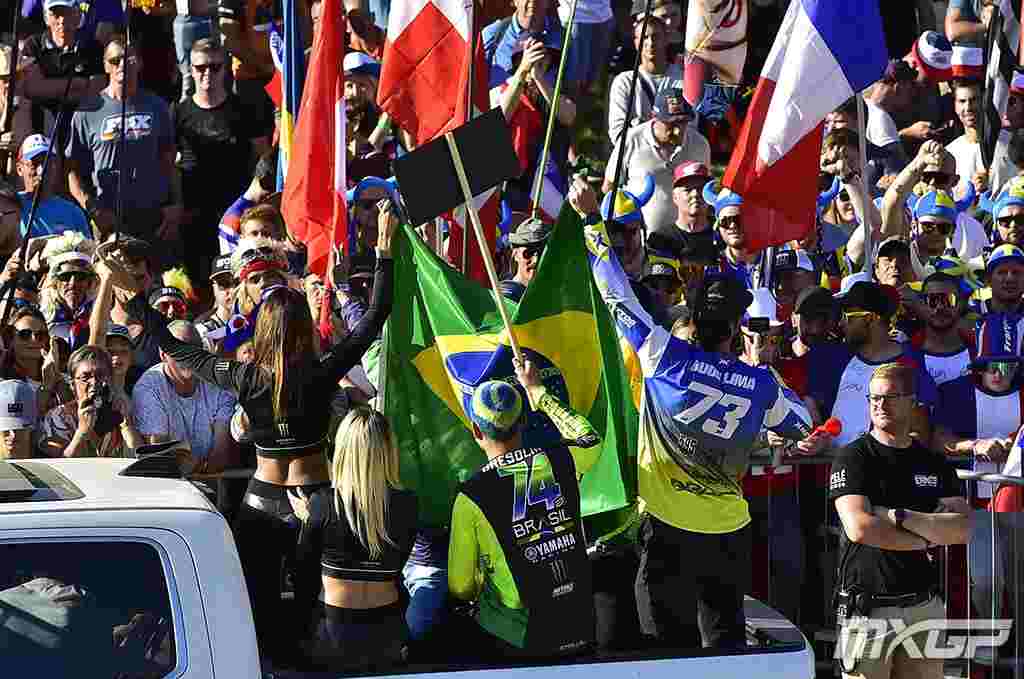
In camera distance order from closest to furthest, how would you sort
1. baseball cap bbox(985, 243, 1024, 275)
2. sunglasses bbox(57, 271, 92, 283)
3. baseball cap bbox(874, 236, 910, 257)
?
sunglasses bbox(57, 271, 92, 283) → baseball cap bbox(985, 243, 1024, 275) → baseball cap bbox(874, 236, 910, 257)

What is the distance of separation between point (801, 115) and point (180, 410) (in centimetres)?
352

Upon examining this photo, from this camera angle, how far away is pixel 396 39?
9.54 metres

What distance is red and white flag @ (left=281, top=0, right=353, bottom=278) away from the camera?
9.86 metres

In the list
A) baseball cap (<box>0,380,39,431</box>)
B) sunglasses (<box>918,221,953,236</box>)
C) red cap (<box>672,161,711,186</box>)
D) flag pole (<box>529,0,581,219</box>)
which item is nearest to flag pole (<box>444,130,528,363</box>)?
flag pole (<box>529,0,581,219</box>)

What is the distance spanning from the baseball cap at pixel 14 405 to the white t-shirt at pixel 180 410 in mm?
806

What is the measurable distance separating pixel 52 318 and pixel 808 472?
166 inches

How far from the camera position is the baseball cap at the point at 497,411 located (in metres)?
6.25

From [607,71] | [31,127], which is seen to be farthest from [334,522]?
[607,71]

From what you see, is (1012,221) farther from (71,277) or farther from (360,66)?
(71,277)

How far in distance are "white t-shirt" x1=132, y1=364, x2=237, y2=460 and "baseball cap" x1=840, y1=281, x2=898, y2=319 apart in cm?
328

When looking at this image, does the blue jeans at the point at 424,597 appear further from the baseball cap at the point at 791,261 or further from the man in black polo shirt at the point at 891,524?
the baseball cap at the point at 791,261

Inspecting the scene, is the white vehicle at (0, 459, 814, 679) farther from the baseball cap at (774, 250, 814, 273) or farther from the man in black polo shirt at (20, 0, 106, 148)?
the man in black polo shirt at (20, 0, 106, 148)

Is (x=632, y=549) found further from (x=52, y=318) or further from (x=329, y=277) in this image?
(x=52, y=318)

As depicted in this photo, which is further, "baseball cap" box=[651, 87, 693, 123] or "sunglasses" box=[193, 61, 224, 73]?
"sunglasses" box=[193, 61, 224, 73]
